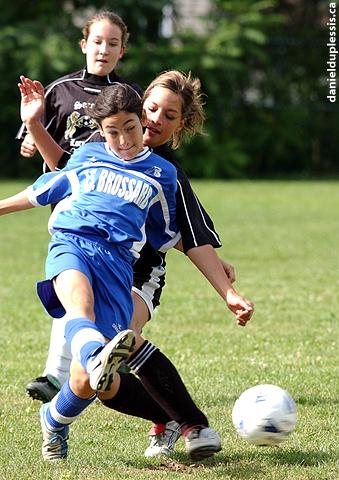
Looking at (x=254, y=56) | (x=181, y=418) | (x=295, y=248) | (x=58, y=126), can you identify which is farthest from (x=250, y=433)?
(x=254, y=56)

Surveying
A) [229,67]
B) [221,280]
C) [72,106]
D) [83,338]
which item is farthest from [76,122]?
[229,67]

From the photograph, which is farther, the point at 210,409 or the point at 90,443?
the point at 210,409

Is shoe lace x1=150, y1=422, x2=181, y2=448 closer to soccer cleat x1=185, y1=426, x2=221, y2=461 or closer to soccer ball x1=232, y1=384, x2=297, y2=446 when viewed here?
soccer cleat x1=185, y1=426, x2=221, y2=461

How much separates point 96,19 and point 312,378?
7.76 ft

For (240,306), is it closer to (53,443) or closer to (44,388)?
(53,443)

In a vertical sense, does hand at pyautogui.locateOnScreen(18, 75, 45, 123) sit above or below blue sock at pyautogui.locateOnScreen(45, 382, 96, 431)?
above

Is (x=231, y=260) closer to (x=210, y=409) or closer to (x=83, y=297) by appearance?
(x=210, y=409)

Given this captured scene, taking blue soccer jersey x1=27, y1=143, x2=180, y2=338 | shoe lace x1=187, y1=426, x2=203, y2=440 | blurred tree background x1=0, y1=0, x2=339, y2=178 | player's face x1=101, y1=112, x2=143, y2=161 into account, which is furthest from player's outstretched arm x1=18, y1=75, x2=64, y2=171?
blurred tree background x1=0, y1=0, x2=339, y2=178

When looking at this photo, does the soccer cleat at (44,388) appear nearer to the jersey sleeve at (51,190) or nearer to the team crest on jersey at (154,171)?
the jersey sleeve at (51,190)

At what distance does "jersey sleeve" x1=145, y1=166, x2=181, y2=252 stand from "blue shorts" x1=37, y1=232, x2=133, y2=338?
28 cm

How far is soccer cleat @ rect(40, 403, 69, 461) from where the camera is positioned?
4188 mm

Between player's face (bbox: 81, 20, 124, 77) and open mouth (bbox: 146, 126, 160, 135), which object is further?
player's face (bbox: 81, 20, 124, 77)

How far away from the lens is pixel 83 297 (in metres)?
3.98

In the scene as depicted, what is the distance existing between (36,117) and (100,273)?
38.6 inches
